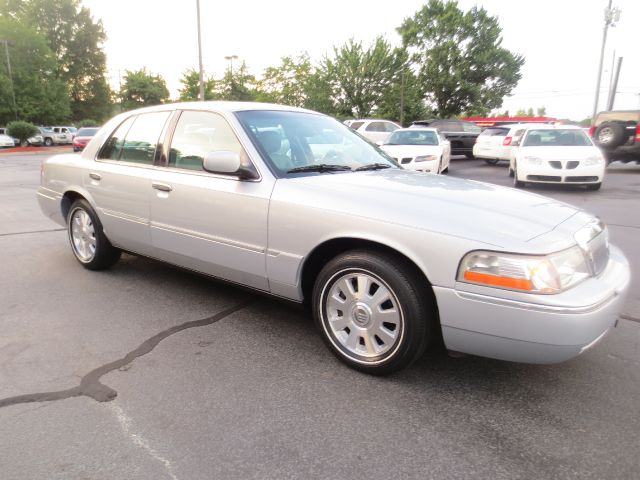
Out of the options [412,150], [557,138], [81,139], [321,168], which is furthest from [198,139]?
[81,139]

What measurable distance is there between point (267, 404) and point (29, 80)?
52.9 m

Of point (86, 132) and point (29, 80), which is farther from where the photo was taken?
point (29, 80)

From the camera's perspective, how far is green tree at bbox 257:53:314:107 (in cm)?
4347

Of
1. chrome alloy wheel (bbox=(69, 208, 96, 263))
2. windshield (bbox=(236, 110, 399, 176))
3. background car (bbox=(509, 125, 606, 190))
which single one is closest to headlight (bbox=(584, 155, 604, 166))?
background car (bbox=(509, 125, 606, 190))

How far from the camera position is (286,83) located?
45.0m

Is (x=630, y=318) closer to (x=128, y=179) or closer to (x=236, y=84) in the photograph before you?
(x=128, y=179)

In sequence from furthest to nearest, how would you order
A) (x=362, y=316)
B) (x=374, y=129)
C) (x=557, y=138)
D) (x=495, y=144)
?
(x=374, y=129)
(x=495, y=144)
(x=557, y=138)
(x=362, y=316)

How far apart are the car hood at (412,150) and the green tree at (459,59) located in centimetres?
3518

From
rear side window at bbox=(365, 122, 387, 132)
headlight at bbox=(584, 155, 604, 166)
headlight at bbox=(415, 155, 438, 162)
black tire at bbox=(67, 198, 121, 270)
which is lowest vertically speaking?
black tire at bbox=(67, 198, 121, 270)

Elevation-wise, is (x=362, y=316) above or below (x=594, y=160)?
below

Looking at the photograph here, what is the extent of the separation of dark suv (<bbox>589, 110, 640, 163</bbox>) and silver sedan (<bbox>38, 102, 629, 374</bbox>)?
1356 cm

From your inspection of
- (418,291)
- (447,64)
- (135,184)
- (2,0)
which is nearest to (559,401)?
(418,291)

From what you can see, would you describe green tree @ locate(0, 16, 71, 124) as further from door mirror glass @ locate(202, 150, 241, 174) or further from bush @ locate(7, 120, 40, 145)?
door mirror glass @ locate(202, 150, 241, 174)

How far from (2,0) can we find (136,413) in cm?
7039
